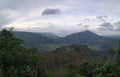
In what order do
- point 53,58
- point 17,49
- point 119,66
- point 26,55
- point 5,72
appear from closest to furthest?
point 5,72
point 26,55
point 17,49
point 119,66
point 53,58

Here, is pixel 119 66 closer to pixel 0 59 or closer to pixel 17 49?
pixel 17 49

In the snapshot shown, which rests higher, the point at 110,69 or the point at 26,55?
the point at 26,55

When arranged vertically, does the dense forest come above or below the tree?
below

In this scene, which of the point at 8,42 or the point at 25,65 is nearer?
the point at 25,65

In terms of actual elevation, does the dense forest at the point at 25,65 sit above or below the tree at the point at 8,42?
below

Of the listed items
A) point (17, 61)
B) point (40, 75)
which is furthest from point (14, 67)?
point (40, 75)

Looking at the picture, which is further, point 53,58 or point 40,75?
point 53,58

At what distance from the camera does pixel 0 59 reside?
3272 cm

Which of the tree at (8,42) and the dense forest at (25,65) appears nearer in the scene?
the dense forest at (25,65)

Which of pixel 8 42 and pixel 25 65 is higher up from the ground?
pixel 8 42

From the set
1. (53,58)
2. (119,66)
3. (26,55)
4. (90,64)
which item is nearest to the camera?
(26,55)

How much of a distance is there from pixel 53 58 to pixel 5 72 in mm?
35289

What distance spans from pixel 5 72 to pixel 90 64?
17.2 meters

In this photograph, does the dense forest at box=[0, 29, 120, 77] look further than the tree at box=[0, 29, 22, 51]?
No
